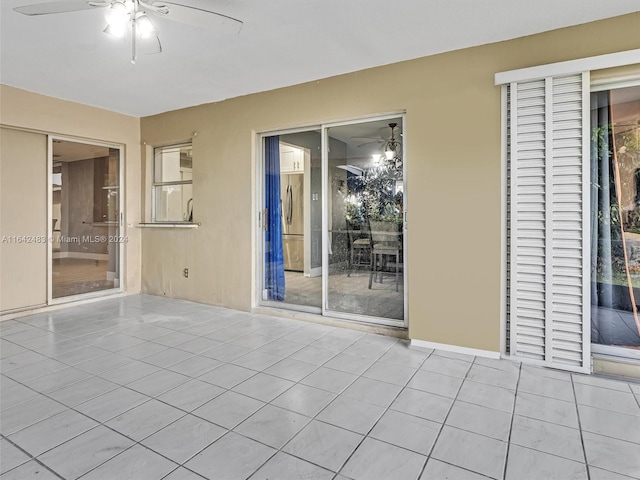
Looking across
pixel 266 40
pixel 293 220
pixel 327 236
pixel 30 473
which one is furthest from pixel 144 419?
pixel 266 40

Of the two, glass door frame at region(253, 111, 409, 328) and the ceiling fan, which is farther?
glass door frame at region(253, 111, 409, 328)

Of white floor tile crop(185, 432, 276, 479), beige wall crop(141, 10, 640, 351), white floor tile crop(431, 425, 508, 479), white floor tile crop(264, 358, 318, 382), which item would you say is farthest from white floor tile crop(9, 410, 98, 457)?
beige wall crop(141, 10, 640, 351)

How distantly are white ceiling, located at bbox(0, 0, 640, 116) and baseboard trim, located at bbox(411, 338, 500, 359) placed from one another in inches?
97.0

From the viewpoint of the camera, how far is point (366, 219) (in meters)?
3.76

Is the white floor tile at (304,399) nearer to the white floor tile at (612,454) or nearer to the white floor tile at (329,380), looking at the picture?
the white floor tile at (329,380)

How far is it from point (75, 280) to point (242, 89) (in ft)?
10.7

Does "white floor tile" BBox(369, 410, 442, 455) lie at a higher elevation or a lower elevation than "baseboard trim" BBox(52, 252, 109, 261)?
lower

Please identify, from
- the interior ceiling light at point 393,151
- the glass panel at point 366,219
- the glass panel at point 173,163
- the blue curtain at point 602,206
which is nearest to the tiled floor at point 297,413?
the glass panel at point 366,219

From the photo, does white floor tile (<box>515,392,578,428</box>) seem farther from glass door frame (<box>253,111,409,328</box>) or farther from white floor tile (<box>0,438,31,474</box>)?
white floor tile (<box>0,438,31,474</box>)

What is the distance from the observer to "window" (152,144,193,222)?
16.5ft

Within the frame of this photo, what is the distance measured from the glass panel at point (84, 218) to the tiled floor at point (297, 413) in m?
1.48

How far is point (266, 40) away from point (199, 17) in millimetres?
851

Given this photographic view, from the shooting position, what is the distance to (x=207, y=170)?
4723 millimetres

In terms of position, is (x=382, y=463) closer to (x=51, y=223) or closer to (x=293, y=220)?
(x=293, y=220)
